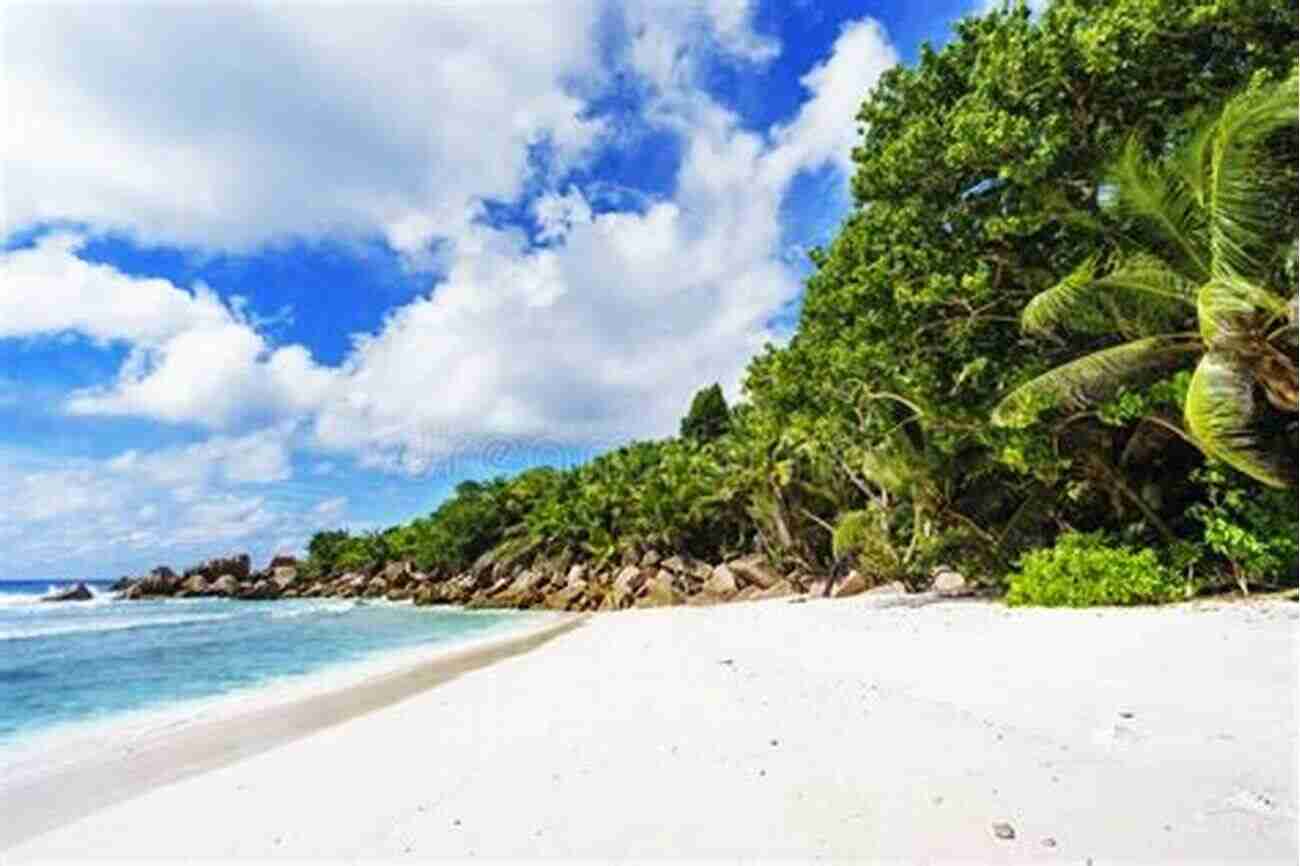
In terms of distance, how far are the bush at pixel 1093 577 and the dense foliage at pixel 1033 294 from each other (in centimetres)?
8

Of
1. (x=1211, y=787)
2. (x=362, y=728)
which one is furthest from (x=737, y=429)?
(x=1211, y=787)

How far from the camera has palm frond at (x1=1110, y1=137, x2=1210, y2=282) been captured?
10328 mm

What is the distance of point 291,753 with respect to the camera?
735cm

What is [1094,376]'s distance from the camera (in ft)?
37.7

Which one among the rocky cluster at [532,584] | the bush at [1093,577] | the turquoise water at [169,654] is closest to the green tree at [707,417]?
the rocky cluster at [532,584]

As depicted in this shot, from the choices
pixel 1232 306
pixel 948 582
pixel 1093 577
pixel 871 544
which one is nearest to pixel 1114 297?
pixel 1232 306

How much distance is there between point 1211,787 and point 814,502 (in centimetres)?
2663

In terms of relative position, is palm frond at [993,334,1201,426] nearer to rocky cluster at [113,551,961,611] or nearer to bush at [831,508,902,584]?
rocky cluster at [113,551,961,611]

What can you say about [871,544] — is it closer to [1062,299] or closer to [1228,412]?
[1062,299]

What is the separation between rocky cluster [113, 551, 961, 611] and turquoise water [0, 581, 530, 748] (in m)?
4.36

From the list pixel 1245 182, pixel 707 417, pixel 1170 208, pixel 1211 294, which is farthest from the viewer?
pixel 707 417

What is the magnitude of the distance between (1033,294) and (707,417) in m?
38.4

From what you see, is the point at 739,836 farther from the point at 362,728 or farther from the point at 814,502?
the point at 814,502

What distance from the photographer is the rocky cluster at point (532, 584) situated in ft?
98.2
